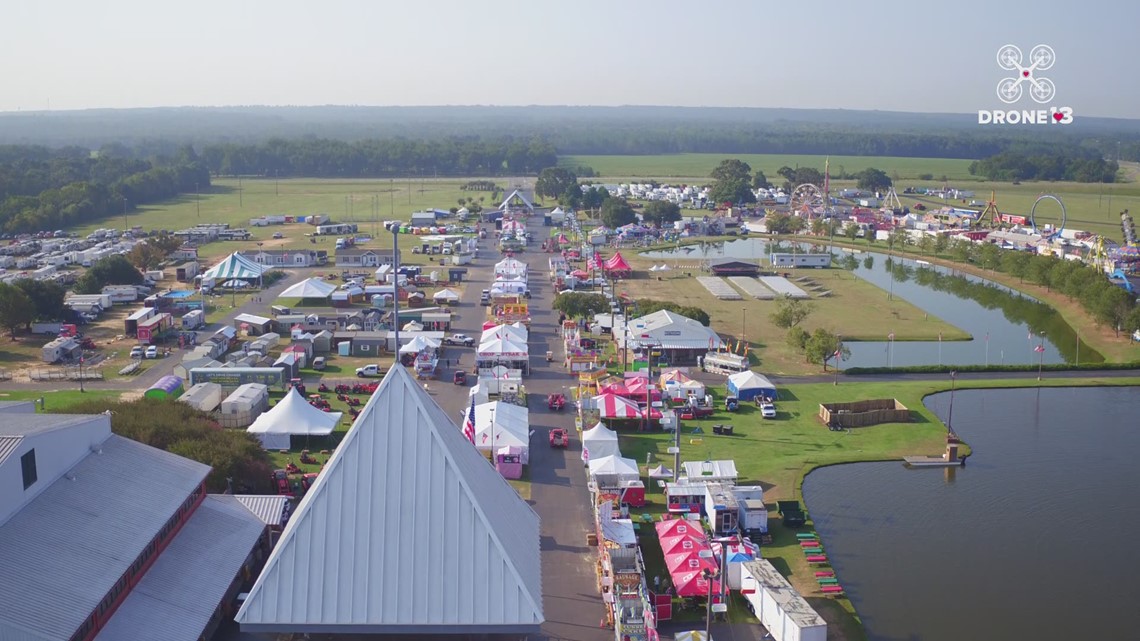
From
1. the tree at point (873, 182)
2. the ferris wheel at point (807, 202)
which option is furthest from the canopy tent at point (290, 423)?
the tree at point (873, 182)

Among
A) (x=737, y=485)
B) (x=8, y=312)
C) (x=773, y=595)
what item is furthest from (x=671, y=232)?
(x=773, y=595)

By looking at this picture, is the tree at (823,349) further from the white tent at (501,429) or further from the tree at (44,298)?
the tree at (44,298)

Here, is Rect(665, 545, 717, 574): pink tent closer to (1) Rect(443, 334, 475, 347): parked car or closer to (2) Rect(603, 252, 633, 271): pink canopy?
(1) Rect(443, 334, 475, 347): parked car

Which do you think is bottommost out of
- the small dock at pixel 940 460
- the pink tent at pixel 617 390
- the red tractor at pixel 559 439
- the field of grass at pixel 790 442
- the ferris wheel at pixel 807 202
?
the small dock at pixel 940 460

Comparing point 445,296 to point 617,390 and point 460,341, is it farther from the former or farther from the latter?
point 617,390

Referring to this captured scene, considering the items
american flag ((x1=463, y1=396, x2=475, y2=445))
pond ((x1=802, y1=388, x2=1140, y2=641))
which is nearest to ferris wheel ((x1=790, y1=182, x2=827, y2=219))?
pond ((x1=802, y1=388, x2=1140, y2=641))

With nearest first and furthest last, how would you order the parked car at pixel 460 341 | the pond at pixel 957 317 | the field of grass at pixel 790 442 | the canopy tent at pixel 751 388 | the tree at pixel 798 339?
the field of grass at pixel 790 442, the canopy tent at pixel 751 388, the tree at pixel 798 339, the pond at pixel 957 317, the parked car at pixel 460 341
